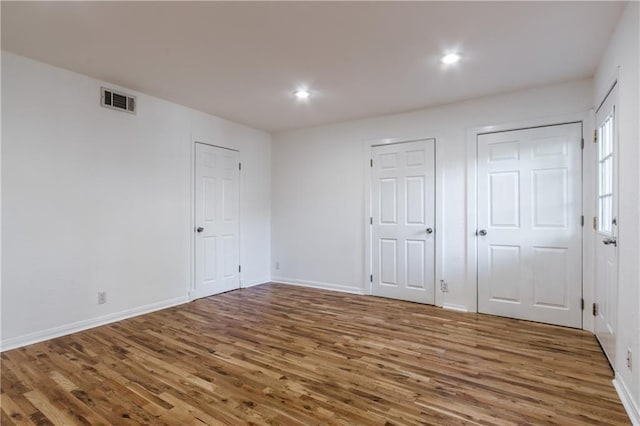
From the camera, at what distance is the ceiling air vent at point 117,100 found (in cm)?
341

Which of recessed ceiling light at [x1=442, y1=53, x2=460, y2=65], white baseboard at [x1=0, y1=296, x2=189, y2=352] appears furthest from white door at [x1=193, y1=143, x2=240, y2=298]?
recessed ceiling light at [x1=442, y1=53, x2=460, y2=65]

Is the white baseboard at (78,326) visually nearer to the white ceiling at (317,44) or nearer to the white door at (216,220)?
the white door at (216,220)

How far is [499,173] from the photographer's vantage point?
371cm

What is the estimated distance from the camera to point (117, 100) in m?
3.52

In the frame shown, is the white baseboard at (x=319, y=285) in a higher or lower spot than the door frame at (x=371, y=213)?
lower

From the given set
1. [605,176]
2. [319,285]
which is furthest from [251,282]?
[605,176]

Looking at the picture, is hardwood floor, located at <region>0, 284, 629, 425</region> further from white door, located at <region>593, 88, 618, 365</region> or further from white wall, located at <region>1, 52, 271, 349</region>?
white wall, located at <region>1, 52, 271, 349</region>

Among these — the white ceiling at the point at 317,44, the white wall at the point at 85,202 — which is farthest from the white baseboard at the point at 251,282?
the white ceiling at the point at 317,44

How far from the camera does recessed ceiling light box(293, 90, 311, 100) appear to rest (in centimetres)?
368

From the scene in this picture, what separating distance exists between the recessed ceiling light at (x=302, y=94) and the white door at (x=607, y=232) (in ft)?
8.78

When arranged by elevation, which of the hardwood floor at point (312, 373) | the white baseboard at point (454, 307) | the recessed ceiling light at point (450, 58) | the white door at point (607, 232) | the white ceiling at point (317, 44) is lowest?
the hardwood floor at point (312, 373)

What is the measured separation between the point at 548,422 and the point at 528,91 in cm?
316

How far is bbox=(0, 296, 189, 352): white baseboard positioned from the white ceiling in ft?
7.92

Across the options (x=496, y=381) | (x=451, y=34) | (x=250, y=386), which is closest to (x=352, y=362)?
(x=250, y=386)
